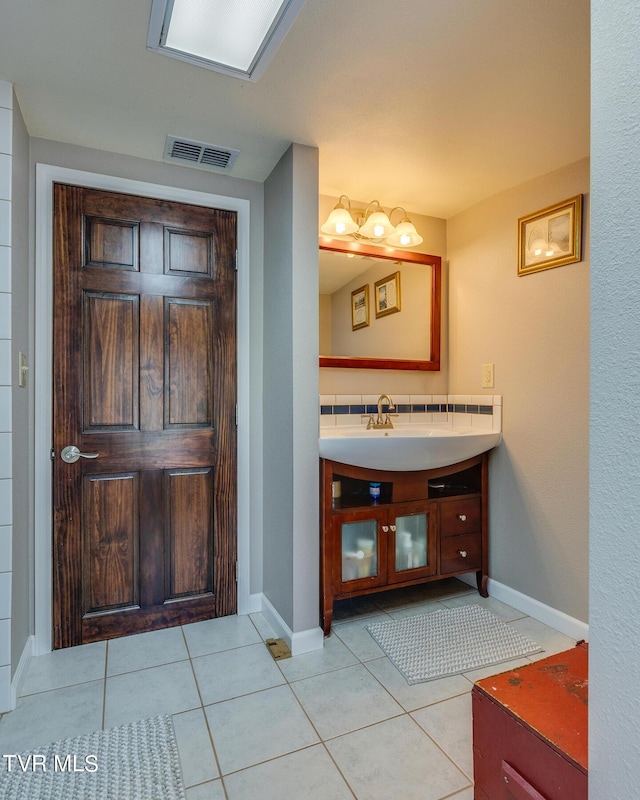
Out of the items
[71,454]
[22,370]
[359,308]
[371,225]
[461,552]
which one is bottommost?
[461,552]

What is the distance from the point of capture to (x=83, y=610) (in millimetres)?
2039

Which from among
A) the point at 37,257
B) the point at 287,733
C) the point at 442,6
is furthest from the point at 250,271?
the point at 287,733

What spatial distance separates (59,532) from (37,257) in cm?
119

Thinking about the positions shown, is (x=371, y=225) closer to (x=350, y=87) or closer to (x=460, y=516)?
(x=350, y=87)

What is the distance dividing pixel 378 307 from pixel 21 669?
91.2 inches

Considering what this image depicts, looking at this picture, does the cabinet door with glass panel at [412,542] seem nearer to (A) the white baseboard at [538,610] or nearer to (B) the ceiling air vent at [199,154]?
(A) the white baseboard at [538,610]

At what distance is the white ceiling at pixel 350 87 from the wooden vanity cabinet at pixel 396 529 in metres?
1.45

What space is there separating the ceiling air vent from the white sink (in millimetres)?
1371

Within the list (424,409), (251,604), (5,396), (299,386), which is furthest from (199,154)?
(251,604)

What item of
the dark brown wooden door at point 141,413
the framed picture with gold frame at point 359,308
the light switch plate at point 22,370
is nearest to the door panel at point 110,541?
the dark brown wooden door at point 141,413

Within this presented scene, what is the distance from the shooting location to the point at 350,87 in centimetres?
162

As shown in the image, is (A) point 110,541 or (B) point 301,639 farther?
(A) point 110,541

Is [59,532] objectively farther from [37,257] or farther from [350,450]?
[350,450]

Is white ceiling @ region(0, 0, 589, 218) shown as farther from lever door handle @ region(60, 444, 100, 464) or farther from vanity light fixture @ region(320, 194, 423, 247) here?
lever door handle @ region(60, 444, 100, 464)
